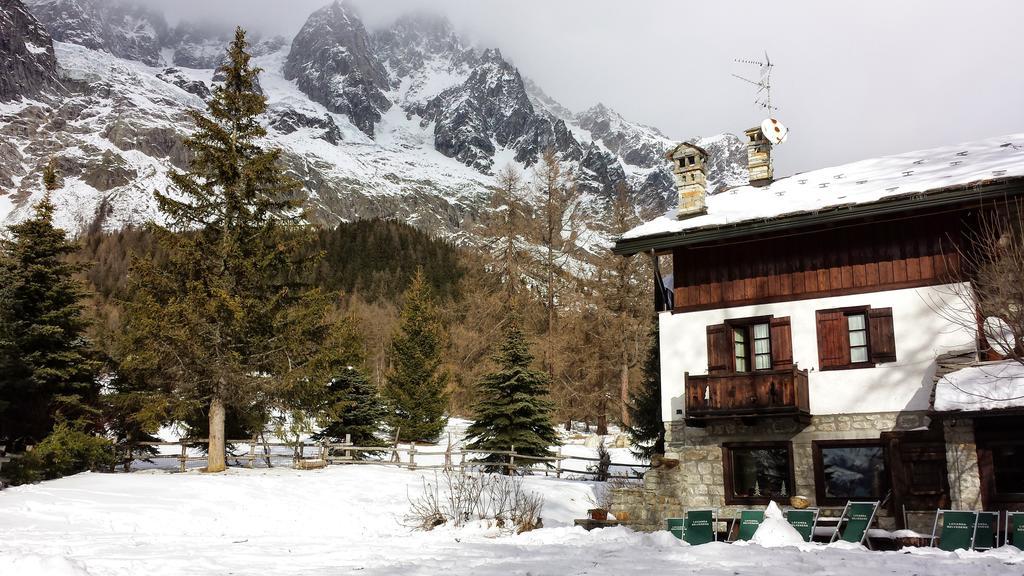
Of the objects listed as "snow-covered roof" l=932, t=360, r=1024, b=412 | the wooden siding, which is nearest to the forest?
the wooden siding

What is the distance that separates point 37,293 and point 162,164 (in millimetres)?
186446

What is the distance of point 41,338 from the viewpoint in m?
24.0

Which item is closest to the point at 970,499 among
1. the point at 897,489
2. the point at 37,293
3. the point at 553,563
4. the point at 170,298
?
the point at 897,489

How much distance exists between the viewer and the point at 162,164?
196m

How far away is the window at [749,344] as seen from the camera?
1936cm

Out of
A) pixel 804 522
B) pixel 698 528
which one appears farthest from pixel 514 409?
pixel 804 522

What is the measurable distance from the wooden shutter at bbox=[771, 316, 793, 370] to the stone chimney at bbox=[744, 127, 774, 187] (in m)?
6.03

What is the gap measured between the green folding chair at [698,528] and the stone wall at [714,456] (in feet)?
12.3

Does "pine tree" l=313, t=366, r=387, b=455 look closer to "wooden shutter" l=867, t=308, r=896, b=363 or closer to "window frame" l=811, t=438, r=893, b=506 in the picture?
"window frame" l=811, t=438, r=893, b=506

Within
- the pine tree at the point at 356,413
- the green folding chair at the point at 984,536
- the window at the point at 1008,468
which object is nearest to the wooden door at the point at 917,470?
the window at the point at 1008,468

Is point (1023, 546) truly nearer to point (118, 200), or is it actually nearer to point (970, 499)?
point (970, 499)

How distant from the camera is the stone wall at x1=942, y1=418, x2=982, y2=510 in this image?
15.8m

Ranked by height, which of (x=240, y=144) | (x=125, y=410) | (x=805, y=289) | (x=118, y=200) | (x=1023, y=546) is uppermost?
(x=118, y=200)

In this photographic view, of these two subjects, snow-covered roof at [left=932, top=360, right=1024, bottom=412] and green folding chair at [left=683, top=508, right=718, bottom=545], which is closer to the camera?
green folding chair at [left=683, top=508, right=718, bottom=545]
